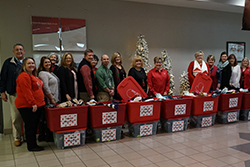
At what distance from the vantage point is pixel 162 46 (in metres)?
6.70

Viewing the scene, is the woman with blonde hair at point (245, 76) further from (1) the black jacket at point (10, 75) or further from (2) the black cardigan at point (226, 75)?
(1) the black jacket at point (10, 75)

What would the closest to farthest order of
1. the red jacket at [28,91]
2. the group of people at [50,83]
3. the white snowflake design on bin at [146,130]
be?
the red jacket at [28,91] → the group of people at [50,83] → the white snowflake design on bin at [146,130]

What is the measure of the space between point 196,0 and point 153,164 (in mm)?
4489

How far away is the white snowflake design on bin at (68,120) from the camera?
3.69 m

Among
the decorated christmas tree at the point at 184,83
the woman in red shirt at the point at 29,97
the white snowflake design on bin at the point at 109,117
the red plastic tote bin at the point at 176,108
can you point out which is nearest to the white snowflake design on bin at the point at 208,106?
the red plastic tote bin at the point at 176,108

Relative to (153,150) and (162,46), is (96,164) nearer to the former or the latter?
(153,150)

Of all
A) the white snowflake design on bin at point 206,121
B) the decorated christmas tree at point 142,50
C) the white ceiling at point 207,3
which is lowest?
the white snowflake design on bin at point 206,121

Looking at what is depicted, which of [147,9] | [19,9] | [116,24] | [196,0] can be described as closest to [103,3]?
[116,24]

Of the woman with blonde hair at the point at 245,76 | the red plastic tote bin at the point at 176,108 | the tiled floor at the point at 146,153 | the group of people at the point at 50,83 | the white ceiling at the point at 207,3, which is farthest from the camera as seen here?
the white ceiling at the point at 207,3

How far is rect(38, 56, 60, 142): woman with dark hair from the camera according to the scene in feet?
12.8

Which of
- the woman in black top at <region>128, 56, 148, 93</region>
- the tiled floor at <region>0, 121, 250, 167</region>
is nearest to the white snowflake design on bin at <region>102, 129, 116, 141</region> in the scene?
the tiled floor at <region>0, 121, 250, 167</region>

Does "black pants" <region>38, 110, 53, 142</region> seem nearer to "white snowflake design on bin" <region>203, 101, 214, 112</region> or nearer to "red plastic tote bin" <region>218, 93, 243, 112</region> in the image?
"white snowflake design on bin" <region>203, 101, 214, 112</region>

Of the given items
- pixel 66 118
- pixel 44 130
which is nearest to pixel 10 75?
pixel 44 130

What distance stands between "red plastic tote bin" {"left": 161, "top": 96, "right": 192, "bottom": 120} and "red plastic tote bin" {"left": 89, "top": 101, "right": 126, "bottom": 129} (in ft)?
2.98
